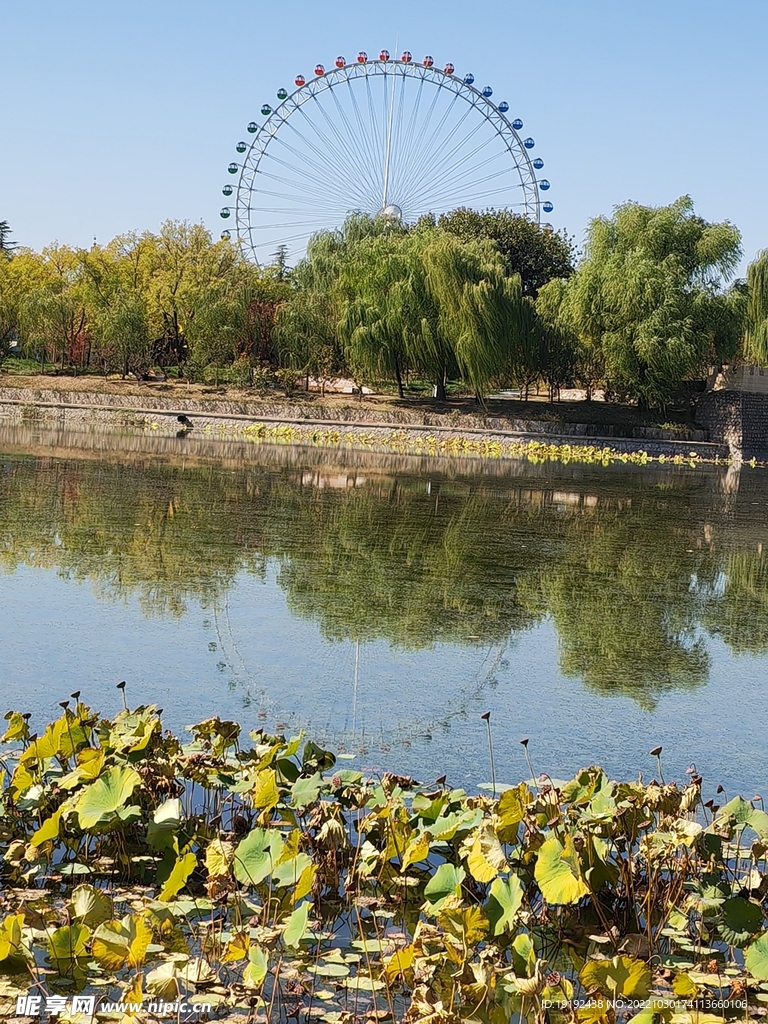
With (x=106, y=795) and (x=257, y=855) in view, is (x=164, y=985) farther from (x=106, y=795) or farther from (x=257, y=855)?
(x=106, y=795)

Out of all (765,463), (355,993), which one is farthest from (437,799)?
(765,463)

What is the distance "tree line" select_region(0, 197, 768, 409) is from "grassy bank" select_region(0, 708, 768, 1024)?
31.9 meters

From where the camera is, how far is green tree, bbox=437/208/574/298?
159ft

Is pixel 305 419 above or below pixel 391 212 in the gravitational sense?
below

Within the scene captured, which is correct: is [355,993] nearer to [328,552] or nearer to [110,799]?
[110,799]

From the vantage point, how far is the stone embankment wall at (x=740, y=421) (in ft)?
125

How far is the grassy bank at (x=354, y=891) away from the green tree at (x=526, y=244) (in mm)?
45078

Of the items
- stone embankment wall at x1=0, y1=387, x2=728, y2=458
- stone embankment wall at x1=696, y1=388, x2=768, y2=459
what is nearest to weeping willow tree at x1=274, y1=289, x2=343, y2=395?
stone embankment wall at x1=0, y1=387, x2=728, y2=458

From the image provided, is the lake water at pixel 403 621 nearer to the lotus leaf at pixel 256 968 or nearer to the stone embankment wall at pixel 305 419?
the lotus leaf at pixel 256 968

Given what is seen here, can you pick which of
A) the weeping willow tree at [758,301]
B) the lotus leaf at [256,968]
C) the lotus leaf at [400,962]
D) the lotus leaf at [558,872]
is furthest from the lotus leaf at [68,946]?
the weeping willow tree at [758,301]

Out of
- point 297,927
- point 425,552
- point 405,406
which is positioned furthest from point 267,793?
point 405,406

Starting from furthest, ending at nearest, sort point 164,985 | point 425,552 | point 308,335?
point 308,335 < point 425,552 < point 164,985

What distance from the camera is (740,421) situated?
38188mm

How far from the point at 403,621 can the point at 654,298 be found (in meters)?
29.7
